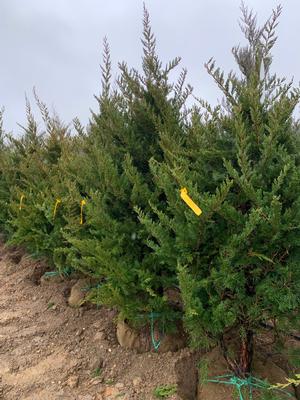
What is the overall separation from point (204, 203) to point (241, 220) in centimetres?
29

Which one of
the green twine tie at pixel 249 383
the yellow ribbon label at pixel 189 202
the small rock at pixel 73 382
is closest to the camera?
the yellow ribbon label at pixel 189 202

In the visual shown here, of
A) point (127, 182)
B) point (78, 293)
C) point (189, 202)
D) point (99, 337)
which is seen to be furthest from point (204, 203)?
point (78, 293)

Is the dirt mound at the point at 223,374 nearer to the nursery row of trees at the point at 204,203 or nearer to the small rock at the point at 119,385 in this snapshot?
the nursery row of trees at the point at 204,203

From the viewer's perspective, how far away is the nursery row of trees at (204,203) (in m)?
2.54

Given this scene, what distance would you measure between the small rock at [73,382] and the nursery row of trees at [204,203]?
63cm

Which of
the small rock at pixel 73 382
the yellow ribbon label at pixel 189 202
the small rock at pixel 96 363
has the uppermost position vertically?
the yellow ribbon label at pixel 189 202

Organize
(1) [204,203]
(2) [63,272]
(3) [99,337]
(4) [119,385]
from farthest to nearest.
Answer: (2) [63,272]
(3) [99,337]
(4) [119,385]
(1) [204,203]

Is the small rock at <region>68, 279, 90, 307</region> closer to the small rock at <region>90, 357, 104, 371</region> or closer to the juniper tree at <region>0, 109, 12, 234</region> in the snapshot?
the small rock at <region>90, 357, 104, 371</region>

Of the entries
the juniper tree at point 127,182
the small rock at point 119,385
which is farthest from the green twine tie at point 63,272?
the small rock at point 119,385

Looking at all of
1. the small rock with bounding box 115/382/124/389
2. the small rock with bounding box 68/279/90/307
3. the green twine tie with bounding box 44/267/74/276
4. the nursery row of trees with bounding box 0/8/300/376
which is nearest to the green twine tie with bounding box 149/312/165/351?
the nursery row of trees with bounding box 0/8/300/376

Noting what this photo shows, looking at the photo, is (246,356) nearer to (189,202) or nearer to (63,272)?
(189,202)

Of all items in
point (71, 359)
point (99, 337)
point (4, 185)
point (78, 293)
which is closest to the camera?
point (71, 359)

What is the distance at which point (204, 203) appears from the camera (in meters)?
2.47

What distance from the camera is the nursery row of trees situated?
254 centimetres
